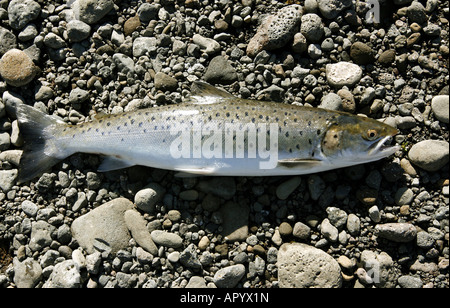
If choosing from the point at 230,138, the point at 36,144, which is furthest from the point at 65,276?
the point at 230,138

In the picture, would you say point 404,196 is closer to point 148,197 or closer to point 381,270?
point 381,270

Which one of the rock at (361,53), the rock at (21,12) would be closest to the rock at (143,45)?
the rock at (21,12)

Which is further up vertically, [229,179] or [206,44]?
[206,44]

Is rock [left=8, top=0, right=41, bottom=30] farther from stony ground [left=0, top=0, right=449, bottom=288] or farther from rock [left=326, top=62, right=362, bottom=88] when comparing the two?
rock [left=326, top=62, right=362, bottom=88]

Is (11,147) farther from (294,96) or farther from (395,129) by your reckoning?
(395,129)

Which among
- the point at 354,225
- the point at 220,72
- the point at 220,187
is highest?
the point at 220,72

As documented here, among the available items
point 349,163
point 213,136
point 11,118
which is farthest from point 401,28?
point 11,118
